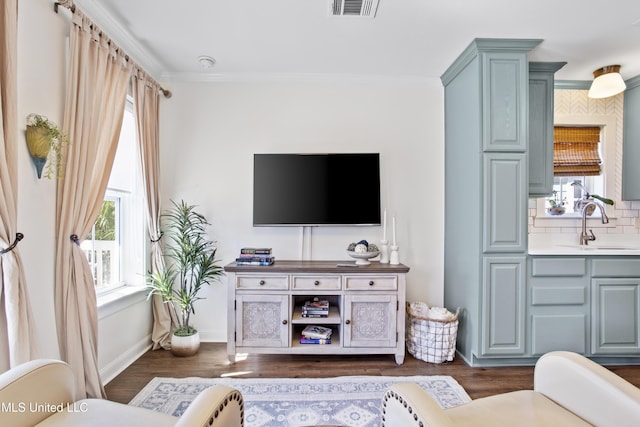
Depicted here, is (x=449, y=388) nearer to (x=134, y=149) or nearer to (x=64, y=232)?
(x=64, y=232)

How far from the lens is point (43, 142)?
162 cm

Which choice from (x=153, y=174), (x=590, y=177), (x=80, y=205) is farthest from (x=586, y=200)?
(x=80, y=205)

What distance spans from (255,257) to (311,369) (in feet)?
3.29

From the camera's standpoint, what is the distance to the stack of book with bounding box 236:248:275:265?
267 cm

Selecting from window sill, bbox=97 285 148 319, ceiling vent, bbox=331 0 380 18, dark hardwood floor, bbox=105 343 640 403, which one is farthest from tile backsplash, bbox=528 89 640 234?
window sill, bbox=97 285 148 319

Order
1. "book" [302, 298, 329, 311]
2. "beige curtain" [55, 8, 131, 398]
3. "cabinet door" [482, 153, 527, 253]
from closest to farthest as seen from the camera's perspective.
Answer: "beige curtain" [55, 8, 131, 398], "cabinet door" [482, 153, 527, 253], "book" [302, 298, 329, 311]

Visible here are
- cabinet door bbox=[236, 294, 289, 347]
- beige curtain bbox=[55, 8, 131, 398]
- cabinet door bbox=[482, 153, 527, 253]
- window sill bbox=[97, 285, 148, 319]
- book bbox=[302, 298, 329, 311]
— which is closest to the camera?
beige curtain bbox=[55, 8, 131, 398]

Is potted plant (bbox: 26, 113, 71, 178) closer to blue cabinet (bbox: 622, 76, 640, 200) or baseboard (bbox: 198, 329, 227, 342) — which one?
baseboard (bbox: 198, 329, 227, 342)

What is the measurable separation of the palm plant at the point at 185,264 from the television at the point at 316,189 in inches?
22.2

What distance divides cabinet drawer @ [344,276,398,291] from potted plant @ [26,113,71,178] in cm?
205

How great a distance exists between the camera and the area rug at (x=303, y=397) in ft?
6.22

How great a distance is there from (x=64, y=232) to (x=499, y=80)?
3154 millimetres

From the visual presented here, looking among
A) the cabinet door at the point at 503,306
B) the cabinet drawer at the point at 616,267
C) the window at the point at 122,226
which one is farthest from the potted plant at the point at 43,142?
the cabinet drawer at the point at 616,267

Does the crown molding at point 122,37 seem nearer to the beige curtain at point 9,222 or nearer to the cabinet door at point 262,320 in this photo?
the beige curtain at point 9,222
